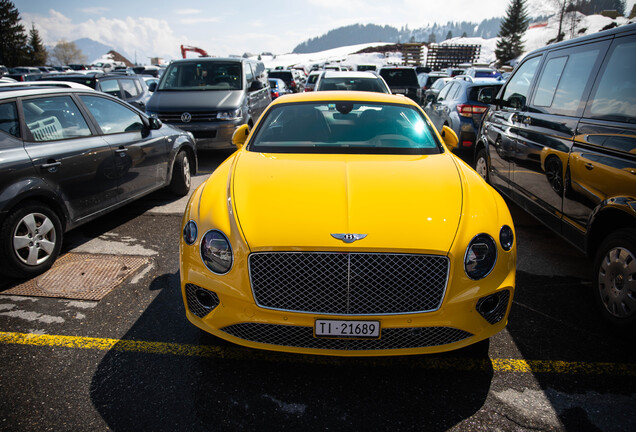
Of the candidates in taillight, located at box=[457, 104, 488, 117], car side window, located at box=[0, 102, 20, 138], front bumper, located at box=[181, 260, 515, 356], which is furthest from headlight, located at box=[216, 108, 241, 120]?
front bumper, located at box=[181, 260, 515, 356]

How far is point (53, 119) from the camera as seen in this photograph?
167 inches

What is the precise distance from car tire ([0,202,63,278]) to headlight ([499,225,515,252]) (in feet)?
12.6

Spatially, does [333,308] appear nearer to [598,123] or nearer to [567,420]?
[567,420]

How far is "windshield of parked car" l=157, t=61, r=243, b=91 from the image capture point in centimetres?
920

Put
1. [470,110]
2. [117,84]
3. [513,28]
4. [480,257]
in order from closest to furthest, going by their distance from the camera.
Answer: [480,257], [470,110], [117,84], [513,28]

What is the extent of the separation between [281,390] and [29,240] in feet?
9.20

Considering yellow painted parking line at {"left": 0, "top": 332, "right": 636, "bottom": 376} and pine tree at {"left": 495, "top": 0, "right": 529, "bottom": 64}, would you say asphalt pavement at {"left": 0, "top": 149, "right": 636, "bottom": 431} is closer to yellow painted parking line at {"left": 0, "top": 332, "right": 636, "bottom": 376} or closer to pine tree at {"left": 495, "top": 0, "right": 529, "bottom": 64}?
yellow painted parking line at {"left": 0, "top": 332, "right": 636, "bottom": 376}

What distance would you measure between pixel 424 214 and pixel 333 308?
78 cm

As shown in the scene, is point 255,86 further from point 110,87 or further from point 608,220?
point 608,220

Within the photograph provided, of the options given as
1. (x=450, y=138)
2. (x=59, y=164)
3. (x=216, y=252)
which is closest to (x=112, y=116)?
(x=59, y=164)

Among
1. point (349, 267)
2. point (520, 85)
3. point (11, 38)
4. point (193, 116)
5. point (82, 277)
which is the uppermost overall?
point (11, 38)

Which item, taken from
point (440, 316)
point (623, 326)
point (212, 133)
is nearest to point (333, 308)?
point (440, 316)

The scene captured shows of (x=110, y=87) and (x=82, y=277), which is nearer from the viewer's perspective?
(x=82, y=277)

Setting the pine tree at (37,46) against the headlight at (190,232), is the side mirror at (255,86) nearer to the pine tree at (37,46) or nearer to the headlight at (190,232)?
the headlight at (190,232)
